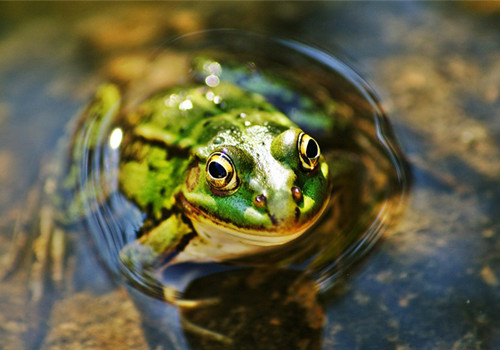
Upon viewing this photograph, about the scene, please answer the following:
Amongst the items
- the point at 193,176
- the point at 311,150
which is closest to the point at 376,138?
the point at 311,150

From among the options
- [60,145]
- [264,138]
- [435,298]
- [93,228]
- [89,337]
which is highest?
[60,145]

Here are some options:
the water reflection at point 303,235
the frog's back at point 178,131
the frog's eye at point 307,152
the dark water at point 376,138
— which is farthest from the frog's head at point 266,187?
the dark water at point 376,138

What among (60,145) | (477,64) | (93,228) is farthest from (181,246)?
(477,64)

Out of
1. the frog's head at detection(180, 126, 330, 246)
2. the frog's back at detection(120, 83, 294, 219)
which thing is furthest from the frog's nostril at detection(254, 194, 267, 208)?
the frog's back at detection(120, 83, 294, 219)

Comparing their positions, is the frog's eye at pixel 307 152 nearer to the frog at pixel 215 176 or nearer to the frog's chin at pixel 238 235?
the frog at pixel 215 176

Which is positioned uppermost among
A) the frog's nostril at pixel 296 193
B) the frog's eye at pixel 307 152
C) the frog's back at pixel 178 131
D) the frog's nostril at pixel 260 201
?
the frog's back at pixel 178 131

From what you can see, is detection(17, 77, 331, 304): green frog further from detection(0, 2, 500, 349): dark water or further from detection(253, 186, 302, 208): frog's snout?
detection(0, 2, 500, 349): dark water

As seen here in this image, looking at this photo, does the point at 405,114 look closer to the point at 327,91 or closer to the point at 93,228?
the point at 327,91

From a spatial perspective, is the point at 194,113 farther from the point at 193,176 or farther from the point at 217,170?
the point at 217,170
